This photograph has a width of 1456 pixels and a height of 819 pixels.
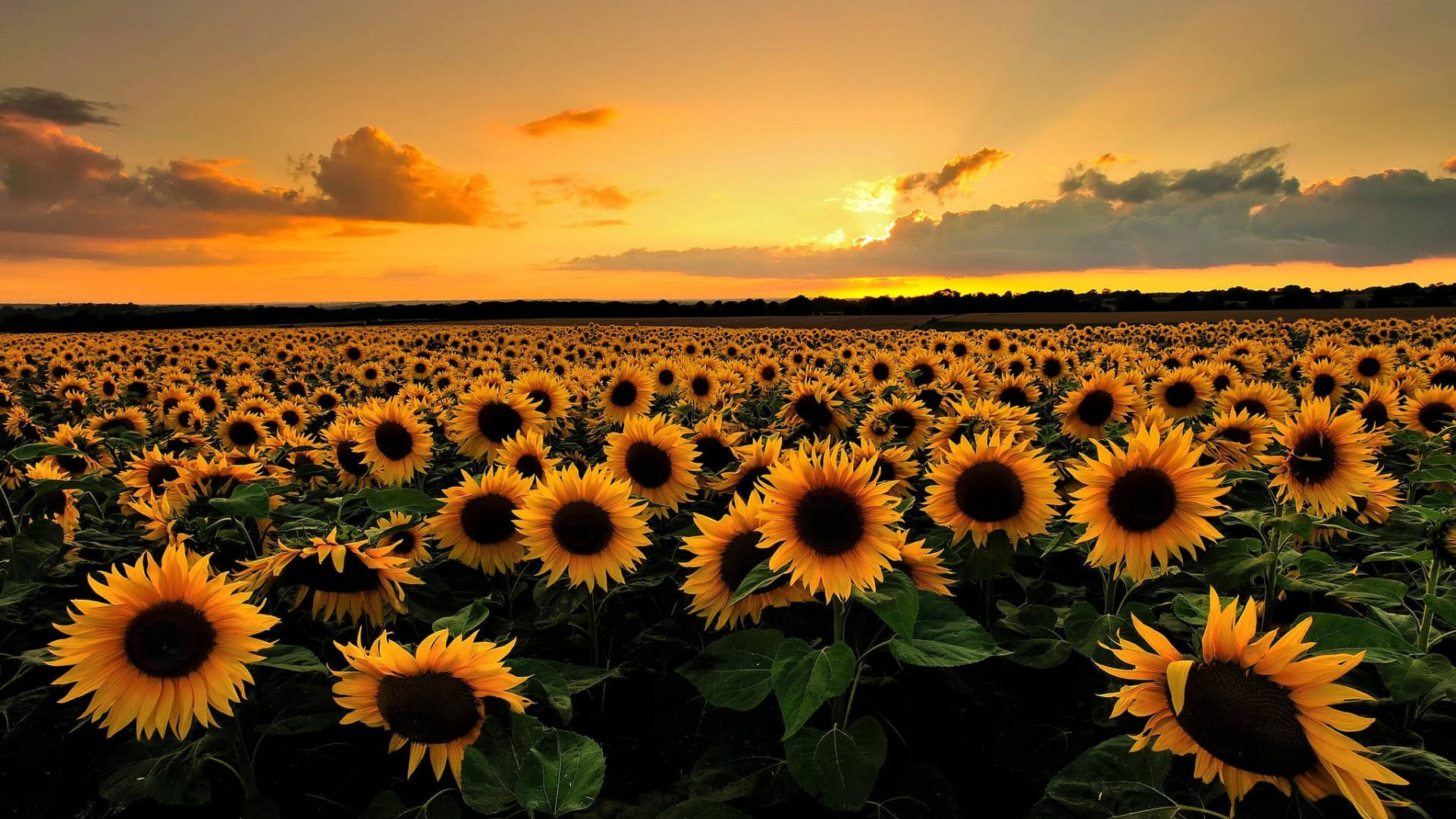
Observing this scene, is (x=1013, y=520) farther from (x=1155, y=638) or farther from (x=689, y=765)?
(x=689, y=765)

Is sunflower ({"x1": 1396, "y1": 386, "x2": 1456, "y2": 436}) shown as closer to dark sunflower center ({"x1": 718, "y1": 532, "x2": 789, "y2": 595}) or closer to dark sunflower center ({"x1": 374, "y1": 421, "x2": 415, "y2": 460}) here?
dark sunflower center ({"x1": 718, "y1": 532, "x2": 789, "y2": 595})

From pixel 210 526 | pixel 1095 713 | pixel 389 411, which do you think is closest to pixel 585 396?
pixel 389 411

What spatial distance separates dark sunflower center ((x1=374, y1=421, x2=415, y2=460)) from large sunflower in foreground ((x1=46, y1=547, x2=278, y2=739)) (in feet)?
10.5

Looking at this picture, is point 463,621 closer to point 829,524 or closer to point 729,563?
point 729,563

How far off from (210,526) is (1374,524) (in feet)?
20.1

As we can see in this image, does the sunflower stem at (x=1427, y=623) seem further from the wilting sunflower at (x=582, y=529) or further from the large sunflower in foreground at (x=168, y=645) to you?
the large sunflower in foreground at (x=168, y=645)

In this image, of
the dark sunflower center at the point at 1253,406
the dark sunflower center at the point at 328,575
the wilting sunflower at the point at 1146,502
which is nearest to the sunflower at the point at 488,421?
the dark sunflower center at the point at 328,575

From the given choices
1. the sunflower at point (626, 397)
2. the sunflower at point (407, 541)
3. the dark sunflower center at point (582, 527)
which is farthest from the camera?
the sunflower at point (626, 397)

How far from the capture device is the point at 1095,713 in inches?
108

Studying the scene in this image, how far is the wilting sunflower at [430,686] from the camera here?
2174mm

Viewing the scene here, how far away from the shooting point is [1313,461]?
11.2ft

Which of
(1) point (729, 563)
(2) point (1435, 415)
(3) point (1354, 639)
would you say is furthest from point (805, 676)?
(2) point (1435, 415)

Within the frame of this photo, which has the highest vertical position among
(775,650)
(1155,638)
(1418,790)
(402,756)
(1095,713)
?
(1155,638)

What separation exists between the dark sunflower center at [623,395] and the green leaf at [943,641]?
546cm
